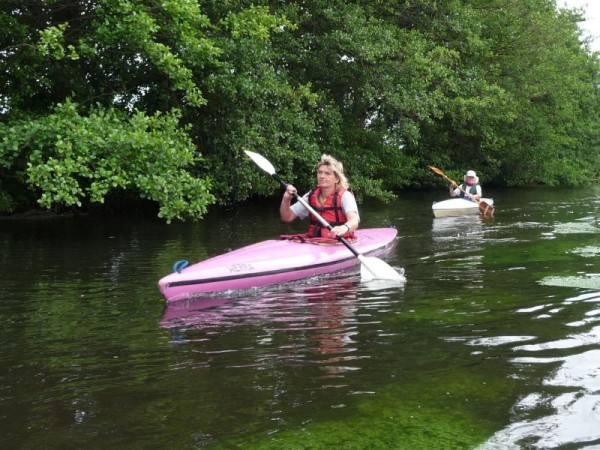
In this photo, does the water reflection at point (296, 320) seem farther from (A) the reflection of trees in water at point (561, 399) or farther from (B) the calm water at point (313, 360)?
(A) the reflection of trees in water at point (561, 399)

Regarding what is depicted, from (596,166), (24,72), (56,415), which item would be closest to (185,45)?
(24,72)

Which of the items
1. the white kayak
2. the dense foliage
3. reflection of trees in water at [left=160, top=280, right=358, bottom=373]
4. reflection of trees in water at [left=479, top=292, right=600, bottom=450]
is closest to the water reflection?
reflection of trees in water at [left=160, top=280, right=358, bottom=373]

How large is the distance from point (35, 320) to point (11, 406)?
2065 mm

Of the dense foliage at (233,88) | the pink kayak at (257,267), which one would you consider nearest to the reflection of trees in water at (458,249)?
the pink kayak at (257,267)

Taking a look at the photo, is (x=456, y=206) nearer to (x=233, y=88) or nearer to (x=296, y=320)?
(x=233, y=88)

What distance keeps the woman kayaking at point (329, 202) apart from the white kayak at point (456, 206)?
7657 mm

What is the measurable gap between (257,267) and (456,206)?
9.64 m

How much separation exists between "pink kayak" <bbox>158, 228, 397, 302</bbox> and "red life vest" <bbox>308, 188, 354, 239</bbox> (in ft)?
0.84

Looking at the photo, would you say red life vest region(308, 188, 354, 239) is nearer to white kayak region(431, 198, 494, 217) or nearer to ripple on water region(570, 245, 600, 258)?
ripple on water region(570, 245, 600, 258)

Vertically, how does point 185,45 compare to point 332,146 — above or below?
above

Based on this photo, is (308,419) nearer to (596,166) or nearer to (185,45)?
(185,45)

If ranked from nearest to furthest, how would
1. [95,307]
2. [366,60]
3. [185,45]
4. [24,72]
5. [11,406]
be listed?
[11,406], [95,307], [185,45], [24,72], [366,60]

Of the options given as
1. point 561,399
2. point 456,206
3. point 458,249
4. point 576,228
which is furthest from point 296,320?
point 456,206

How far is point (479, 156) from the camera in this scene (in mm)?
27891
